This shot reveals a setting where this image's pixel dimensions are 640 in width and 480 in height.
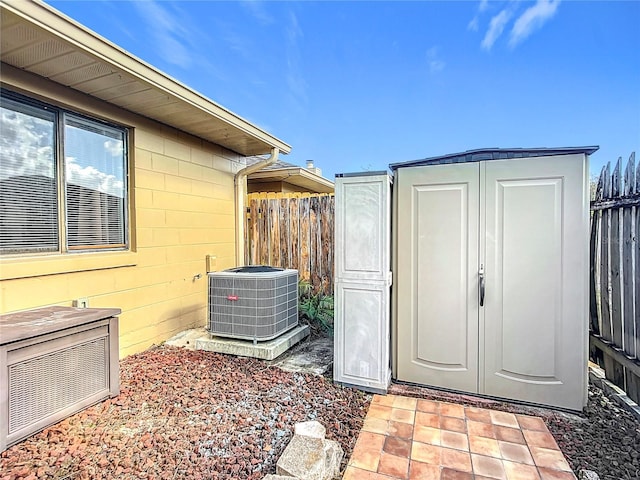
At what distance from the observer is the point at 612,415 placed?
7.92ft

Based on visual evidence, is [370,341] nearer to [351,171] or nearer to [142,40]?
[351,171]

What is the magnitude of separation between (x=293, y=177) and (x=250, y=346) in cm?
418

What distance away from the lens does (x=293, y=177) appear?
6.86 metres

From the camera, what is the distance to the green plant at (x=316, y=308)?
4.48 metres

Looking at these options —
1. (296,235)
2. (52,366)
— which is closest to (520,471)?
(52,366)

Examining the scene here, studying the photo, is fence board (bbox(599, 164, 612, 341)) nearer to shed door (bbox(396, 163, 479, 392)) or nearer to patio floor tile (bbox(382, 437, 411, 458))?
shed door (bbox(396, 163, 479, 392))

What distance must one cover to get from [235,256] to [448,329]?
3.45 metres

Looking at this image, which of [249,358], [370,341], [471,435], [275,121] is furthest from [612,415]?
[275,121]

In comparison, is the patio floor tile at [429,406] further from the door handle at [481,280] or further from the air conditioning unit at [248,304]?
the air conditioning unit at [248,304]

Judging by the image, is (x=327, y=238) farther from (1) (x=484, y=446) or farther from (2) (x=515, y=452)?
(2) (x=515, y=452)

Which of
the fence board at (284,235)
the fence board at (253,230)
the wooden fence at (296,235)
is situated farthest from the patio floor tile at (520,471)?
the fence board at (253,230)

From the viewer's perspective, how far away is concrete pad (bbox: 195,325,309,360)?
3380mm

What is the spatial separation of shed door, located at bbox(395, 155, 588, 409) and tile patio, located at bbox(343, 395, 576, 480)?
35 centimetres

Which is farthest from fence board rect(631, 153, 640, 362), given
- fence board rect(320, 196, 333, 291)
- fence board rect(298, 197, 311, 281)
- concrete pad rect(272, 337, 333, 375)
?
fence board rect(298, 197, 311, 281)
